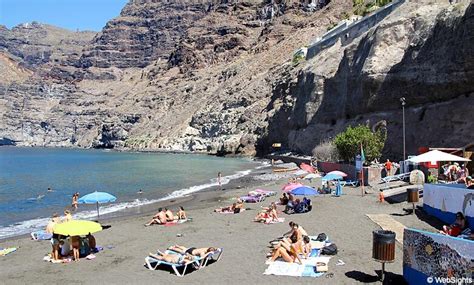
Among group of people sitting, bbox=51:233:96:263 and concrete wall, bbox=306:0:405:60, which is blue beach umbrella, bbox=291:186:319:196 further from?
concrete wall, bbox=306:0:405:60

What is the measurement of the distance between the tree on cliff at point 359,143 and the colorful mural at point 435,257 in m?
26.0

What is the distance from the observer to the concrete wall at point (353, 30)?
52250mm

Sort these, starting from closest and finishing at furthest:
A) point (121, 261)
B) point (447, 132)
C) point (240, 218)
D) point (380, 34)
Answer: point (121, 261)
point (240, 218)
point (447, 132)
point (380, 34)

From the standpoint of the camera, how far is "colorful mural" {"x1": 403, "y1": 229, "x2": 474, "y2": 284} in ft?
25.7

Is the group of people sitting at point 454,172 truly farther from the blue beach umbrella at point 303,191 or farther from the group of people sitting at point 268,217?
the group of people sitting at point 268,217

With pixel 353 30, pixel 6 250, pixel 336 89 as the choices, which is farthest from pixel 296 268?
pixel 353 30

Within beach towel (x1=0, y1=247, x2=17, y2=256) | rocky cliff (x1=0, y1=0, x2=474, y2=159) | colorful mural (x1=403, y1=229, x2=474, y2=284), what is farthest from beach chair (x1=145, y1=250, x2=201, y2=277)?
rocky cliff (x1=0, y1=0, x2=474, y2=159)

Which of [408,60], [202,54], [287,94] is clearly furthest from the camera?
[202,54]

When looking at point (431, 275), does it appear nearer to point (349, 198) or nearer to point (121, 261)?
point (121, 261)

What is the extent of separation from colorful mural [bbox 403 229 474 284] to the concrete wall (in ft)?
152

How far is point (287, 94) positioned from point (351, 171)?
192 feet

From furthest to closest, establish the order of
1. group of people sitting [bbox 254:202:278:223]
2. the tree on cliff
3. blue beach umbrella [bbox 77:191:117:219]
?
the tree on cliff, blue beach umbrella [bbox 77:191:117:219], group of people sitting [bbox 254:202:278:223]

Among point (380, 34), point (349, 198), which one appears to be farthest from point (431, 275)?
point (380, 34)

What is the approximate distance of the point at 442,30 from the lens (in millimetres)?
36438
